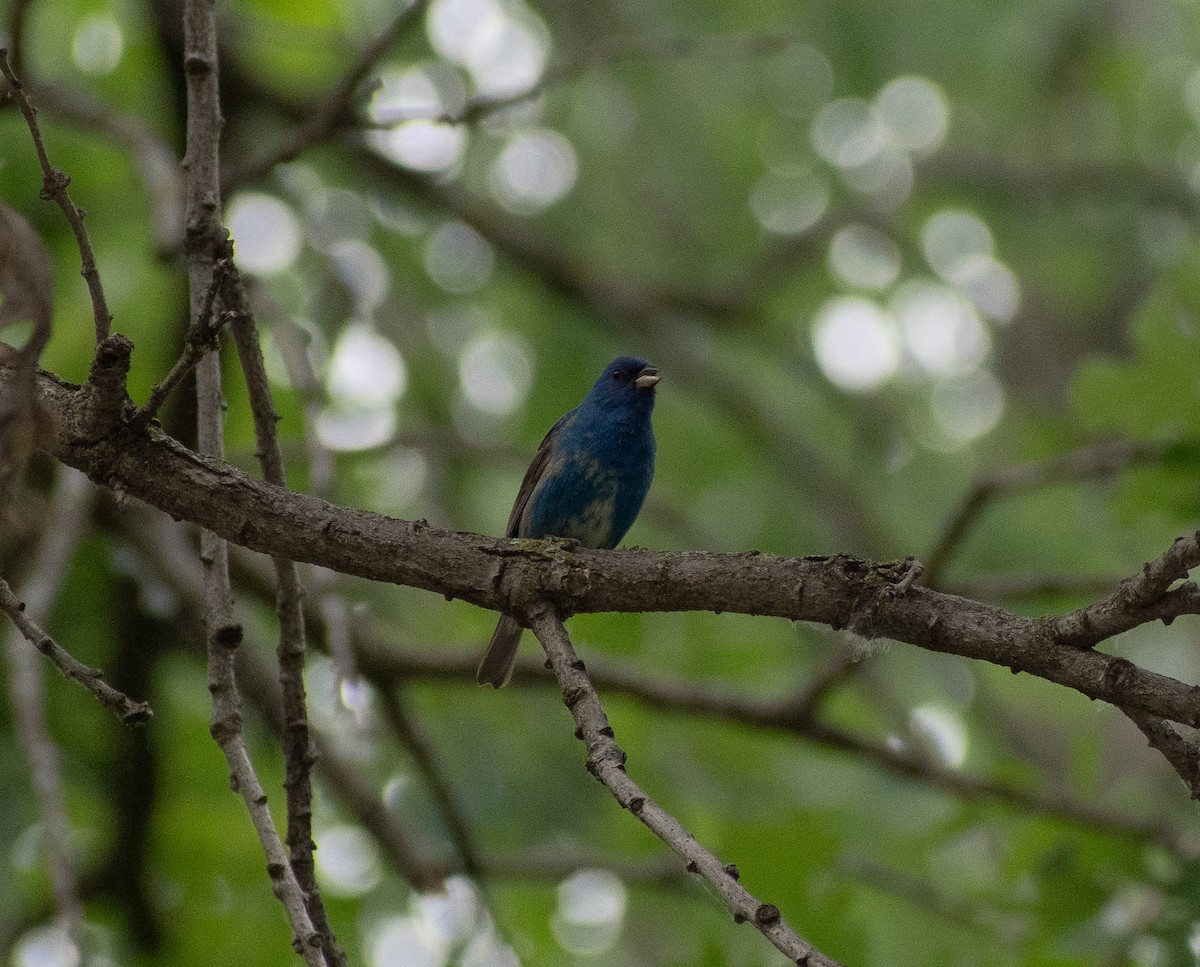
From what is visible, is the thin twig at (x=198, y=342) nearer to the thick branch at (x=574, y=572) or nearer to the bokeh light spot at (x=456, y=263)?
the thick branch at (x=574, y=572)

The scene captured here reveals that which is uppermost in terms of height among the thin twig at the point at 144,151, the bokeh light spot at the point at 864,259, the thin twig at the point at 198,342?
the bokeh light spot at the point at 864,259

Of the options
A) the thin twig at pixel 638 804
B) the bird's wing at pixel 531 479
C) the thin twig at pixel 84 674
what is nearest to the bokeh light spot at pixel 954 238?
the bird's wing at pixel 531 479

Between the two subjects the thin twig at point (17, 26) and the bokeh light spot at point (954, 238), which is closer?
the thin twig at point (17, 26)

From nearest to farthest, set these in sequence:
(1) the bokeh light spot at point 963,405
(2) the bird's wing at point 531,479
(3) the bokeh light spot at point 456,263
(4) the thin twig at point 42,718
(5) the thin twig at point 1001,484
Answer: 1. (4) the thin twig at point 42,718
2. (5) the thin twig at point 1001,484
3. (2) the bird's wing at point 531,479
4. (3) the bokeh light spot at point 456,263
5. (1) the bokeh light spot at point 963,405

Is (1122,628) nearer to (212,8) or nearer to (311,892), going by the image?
(311,892)

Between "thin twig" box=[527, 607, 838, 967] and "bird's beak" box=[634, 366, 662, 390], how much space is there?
3.45m

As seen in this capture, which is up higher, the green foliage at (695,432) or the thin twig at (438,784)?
the green foliage at (695,432)

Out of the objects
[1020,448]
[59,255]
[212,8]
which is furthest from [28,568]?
[1020,448]

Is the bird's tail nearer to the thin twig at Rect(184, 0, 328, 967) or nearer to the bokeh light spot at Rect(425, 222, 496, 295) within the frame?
the thin twig at Rect(184, 0, 328, 967)

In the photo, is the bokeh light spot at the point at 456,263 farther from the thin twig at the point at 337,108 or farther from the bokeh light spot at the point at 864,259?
the thin twig at the point at 337,108

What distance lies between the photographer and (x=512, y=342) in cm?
980

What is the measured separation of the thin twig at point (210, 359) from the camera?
8.29ft

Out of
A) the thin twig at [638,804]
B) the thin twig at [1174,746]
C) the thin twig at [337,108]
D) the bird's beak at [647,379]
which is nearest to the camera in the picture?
the thin twig at [638,804]

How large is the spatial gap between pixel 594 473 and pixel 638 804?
11.9 ft
